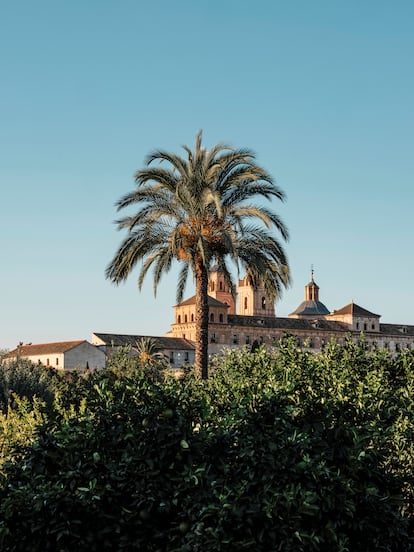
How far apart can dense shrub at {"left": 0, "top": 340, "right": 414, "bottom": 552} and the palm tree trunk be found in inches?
571

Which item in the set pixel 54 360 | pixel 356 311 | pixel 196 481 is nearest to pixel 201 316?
pixel 196 481

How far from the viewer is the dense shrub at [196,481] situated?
22.4ft

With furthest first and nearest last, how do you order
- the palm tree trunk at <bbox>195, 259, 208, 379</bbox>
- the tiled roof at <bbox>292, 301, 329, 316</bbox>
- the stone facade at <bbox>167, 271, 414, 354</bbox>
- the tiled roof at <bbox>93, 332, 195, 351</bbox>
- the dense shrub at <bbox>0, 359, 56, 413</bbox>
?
1. the tiled roof at <bbox>292, 301, 329, 316</bbox>
2. the stone facade at <bbox>167, 271, 414, 354</bbox>
3. the tiled roof at <bbox>93, 332, 195, 351</bbox>
4. the palm tree trunk at <bbox>195, 259, 208, 379</bbox>
5. the dense shrub at <bbox>0, 359, 56, 413</bbox>

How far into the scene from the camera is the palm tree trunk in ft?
75.2

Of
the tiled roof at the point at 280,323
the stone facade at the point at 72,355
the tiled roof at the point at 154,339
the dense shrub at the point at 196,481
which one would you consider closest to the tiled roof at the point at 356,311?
the tiled roof at the point at 280,323

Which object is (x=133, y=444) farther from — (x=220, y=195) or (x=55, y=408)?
(x=220, y=195)

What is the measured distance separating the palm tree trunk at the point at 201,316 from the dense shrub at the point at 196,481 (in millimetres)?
14499

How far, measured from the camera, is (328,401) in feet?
29.7

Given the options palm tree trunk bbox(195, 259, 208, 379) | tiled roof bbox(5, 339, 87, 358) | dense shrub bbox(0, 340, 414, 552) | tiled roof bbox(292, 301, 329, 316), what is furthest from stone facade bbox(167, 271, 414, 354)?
dense shrub bbox(0, 340, 414, 552)

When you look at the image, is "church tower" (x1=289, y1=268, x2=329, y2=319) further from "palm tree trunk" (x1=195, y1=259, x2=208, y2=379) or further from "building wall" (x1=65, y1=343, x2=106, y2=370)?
"palm tree trunk" (x1=195, y1=259, x2=208, y2=379)

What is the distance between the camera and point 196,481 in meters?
6.89

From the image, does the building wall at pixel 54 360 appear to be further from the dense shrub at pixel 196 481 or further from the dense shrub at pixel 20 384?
the dense shrub at pixel 196 481

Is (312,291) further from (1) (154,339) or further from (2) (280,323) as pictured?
(1) (154,339)

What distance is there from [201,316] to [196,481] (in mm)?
16432
